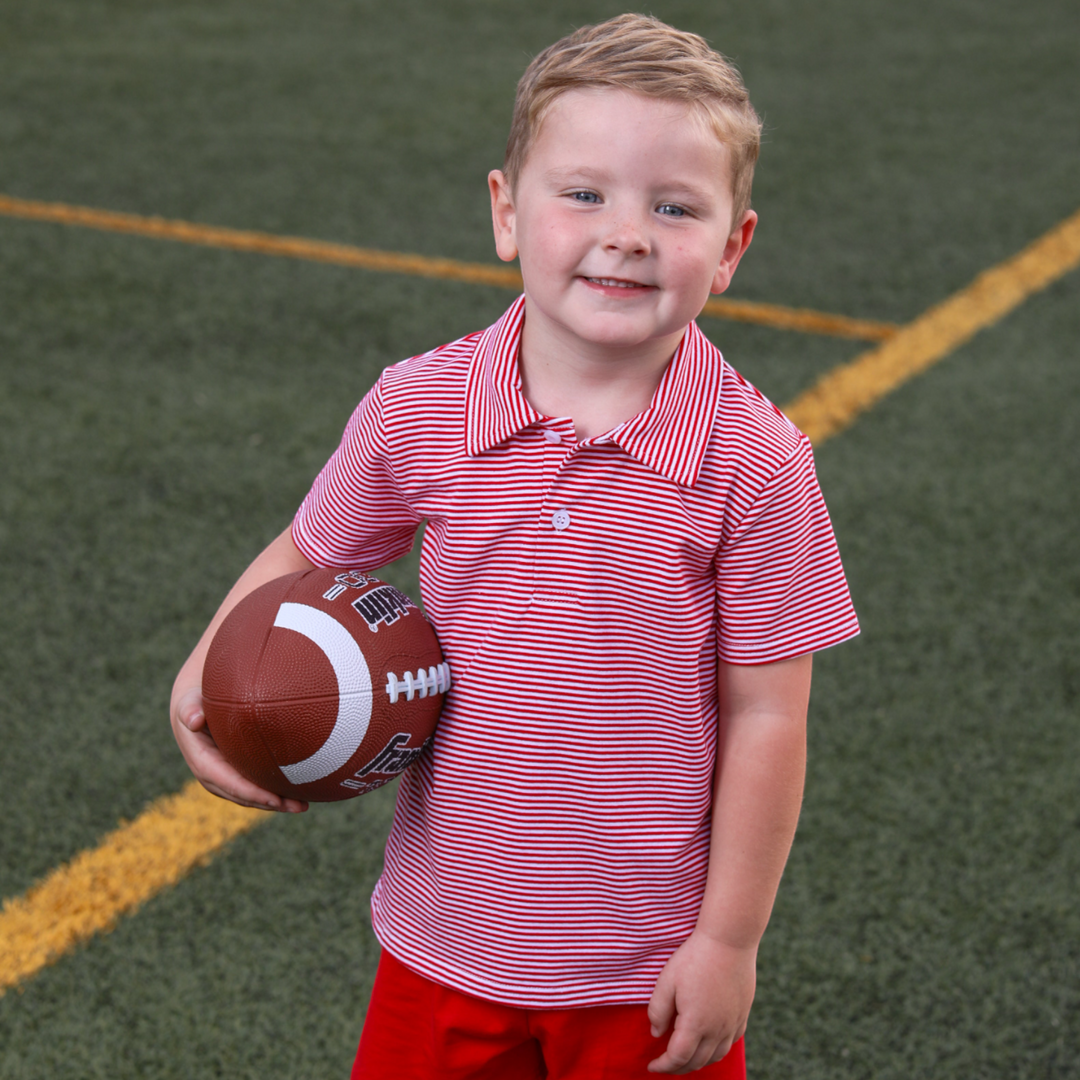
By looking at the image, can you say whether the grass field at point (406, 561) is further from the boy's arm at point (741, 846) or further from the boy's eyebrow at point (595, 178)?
the boy's eyebrow at point (595, 178)

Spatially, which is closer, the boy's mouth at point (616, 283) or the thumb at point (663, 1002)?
the boy's mouth at point (616, 283)

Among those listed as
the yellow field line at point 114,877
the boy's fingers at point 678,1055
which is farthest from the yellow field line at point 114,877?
the boy's fingers at point 678,1055

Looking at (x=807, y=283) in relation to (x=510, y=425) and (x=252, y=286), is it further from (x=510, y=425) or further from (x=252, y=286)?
(x=510, y=425)

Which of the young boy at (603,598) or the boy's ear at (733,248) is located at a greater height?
the boy's ear at (733,248)

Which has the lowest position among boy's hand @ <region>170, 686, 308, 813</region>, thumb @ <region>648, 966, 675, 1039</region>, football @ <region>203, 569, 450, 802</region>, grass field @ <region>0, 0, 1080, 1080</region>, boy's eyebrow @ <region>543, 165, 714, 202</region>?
grass field @ <region>0, 0, 1080, 1080</region>

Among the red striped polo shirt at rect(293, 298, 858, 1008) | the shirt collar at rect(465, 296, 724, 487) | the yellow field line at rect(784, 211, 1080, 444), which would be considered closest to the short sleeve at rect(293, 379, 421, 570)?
the red striped polo shirt at rect(293, 298, 858, 1008)

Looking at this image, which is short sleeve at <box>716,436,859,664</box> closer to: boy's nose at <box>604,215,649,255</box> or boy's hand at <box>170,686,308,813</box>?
boy's nose at <box>604,215,649,255</box>

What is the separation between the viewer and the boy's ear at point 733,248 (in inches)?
60.9

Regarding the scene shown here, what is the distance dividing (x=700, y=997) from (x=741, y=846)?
0.18 metres

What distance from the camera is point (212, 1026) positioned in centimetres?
230

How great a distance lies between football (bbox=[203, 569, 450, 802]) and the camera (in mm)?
1526

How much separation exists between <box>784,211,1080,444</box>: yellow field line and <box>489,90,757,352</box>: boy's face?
9.20 ft

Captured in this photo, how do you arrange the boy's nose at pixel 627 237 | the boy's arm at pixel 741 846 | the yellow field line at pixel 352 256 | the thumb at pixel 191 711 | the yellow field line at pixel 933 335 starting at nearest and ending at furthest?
1. the boy's nose at pixel 627 237
2. the boy's arm at pixel 741 846
3. the thumb at pixel 191 711
4. the yellow field line at pixel 933 335
5. the yellow field line at pixel 352 256

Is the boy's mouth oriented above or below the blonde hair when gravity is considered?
below
